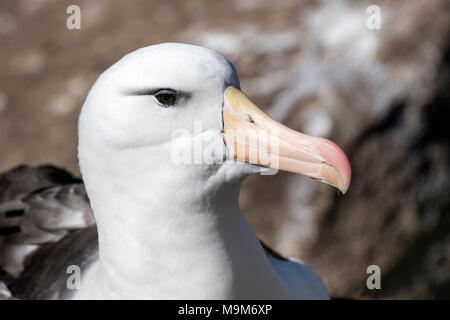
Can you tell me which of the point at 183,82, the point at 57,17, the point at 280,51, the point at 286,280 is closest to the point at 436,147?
the point at 280,51

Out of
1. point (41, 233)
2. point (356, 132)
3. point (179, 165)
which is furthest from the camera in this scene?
point (356, 132)

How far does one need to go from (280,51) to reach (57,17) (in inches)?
84.2

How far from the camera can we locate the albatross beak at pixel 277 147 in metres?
2.09

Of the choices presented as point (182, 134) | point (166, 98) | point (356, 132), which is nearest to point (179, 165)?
point (182, 134)

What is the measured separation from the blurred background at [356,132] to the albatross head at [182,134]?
1960mm

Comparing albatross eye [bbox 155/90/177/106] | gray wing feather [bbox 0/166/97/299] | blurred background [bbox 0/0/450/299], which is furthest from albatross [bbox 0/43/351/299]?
blurred background [bbox 0/0/450/299]

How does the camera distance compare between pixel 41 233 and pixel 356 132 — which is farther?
pixel 356 132

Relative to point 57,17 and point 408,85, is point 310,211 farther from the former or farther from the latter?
point 57,17

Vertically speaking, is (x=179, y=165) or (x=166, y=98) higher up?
(x=166, y=98)

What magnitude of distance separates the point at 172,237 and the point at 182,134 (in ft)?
1.12

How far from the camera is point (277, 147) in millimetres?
2141

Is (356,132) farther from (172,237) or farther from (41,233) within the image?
(172,237)

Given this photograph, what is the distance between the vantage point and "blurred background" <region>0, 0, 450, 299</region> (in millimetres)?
4160
